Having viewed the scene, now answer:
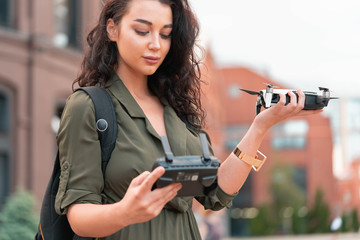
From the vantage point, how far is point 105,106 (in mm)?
2047

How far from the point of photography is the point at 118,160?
1.99m

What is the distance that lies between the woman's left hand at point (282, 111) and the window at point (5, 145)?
14231mm

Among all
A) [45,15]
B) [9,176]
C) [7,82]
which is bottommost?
[9,176]

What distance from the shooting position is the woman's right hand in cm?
162

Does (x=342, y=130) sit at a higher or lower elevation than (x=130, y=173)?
lower

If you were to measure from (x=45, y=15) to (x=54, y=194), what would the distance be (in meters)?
15.3

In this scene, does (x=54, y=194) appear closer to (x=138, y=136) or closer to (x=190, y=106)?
(x=138, y=136)

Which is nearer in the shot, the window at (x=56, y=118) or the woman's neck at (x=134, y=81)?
the woman's neck at (x=134, y=81)

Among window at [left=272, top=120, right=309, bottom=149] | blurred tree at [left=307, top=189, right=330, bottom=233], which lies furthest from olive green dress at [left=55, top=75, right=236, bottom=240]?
window at [left=272, top=120, right=309, bottom=149]

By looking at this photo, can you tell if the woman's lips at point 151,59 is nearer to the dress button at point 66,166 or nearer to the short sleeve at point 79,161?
the short sleeve at point 79,161

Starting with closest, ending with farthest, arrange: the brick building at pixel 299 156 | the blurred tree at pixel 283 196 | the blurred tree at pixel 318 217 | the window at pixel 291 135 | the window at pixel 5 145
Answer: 1. the window at pixel 5 145
2. the blurred tree at pixel 318 217
3. the blurred tree at pixel 283 196
4. the brick building at pixel 299 156
5. the window at pixel 291 135

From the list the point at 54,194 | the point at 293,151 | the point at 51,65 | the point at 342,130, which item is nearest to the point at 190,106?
the point at 54,194

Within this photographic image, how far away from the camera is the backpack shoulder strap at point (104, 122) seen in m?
1.99

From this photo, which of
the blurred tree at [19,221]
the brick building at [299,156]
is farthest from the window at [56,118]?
the brick building at [299,156]
